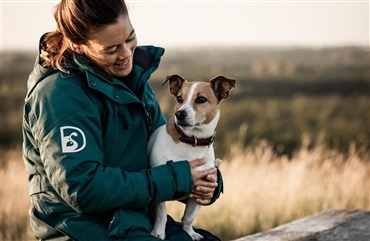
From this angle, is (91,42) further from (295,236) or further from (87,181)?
(295,236)

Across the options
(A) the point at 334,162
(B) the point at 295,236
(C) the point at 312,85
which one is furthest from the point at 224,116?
(B) the point at 295,236

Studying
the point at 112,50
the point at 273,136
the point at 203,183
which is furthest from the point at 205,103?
the point at 273,136

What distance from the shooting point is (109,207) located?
7.45 feet

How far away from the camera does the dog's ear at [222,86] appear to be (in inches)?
120

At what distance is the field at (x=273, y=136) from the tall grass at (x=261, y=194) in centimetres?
1

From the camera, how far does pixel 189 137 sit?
2758 mm

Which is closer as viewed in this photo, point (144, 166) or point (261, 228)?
point (144, 166)

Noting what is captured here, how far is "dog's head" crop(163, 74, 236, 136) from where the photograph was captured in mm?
2789

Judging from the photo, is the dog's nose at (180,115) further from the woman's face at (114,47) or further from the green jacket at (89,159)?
the woman's face at (114,47)

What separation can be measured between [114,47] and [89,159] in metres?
0.50

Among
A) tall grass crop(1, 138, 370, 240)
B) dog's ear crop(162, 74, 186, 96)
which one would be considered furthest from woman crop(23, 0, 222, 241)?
tall grass crop(1, 138, 370, 240)

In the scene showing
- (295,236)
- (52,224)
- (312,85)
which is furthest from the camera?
(312,85)

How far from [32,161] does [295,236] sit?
1.73 m

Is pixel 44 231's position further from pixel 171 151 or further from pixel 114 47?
pixel 114 47
